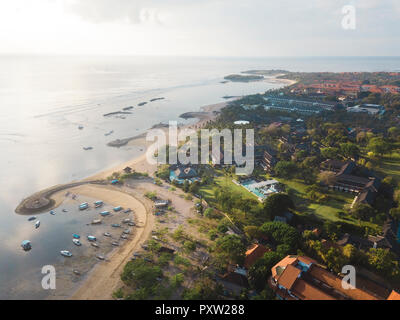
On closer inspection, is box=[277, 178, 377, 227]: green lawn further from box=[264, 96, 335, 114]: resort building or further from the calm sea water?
box=[264, 96, 335, 114]: resort building

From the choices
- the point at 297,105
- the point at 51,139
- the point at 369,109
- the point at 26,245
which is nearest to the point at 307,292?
the point at 26,245

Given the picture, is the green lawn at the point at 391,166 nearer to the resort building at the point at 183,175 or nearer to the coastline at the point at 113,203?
the resort building at the point at 183,175

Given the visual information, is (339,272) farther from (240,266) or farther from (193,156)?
(193,156)

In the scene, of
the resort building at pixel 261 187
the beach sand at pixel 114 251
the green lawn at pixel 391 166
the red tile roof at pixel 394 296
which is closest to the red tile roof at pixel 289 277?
the red tile roof at pixel 394 296

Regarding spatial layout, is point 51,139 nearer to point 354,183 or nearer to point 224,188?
point 224,188

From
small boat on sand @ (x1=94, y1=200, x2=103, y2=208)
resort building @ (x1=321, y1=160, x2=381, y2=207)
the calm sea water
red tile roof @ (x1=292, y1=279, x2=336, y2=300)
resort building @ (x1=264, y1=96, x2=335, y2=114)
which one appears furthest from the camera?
resort building @ (x1=264, y1=96, x2=335, y2=114)

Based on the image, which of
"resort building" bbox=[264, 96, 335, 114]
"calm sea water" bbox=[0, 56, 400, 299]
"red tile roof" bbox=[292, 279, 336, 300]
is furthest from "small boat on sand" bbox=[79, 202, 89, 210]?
"resort building" bbox=[264, 96, 335, 114]
